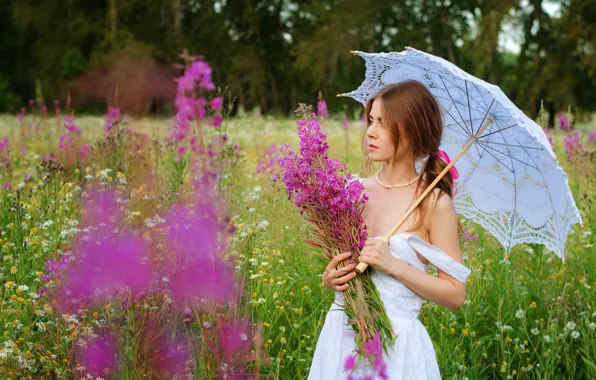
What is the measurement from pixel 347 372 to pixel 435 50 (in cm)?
2637

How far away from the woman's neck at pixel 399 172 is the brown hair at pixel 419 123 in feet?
0.12

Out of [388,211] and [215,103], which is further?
[215,103]

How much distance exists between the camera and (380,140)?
2.33 meters

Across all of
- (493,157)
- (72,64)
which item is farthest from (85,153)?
(72,64)

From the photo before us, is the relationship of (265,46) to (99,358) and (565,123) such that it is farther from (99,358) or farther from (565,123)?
(99,358)

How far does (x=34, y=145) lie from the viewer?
27.8 feet

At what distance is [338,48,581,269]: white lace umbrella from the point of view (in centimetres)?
243

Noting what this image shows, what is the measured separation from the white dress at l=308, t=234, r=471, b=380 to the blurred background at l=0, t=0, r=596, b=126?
20.5 meters

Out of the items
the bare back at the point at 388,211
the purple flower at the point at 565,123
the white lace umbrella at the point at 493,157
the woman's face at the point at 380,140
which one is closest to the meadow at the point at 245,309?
the bare back at the point at 388,211

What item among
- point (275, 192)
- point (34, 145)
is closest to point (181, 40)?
point (34, 145)

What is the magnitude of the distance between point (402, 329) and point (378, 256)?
270mm

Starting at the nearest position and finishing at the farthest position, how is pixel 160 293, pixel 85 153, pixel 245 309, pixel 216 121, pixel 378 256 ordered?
pixel 378 256 < pixel 160 293 < pixel 245 309 < pixel 216 121 < pixel 85 153

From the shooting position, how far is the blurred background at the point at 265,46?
23.2 m

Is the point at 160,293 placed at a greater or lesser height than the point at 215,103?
lesser
